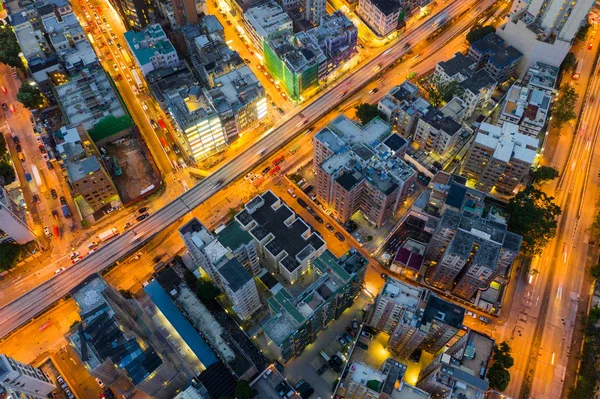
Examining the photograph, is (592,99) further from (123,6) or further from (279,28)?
(123,6)

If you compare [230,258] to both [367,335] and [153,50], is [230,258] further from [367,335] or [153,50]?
[153,50]

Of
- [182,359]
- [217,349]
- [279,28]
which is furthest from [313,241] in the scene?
[279,28]

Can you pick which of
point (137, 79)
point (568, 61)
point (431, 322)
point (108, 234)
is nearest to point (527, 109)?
point (568, 61)

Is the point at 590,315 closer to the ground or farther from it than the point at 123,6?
closer to the ground

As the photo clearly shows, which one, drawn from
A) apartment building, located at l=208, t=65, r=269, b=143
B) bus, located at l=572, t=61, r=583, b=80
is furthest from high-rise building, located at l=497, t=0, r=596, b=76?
apartment building, located at l=208, t=65, r=269, b=143

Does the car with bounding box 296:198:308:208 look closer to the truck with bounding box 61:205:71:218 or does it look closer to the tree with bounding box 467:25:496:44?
the truck with bounding box 61:205:71:218

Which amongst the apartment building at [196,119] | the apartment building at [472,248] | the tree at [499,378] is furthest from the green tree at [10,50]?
the tree at [499,378]

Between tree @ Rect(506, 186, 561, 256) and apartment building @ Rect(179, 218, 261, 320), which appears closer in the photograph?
apartment building @ Rect(179, 218, 261, 320)
